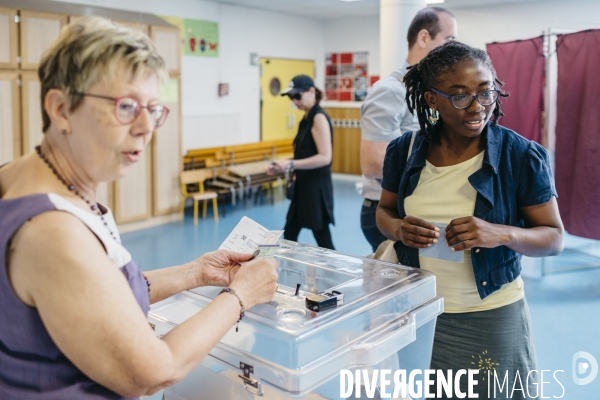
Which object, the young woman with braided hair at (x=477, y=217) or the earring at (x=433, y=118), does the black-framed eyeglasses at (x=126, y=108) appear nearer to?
the young woman with braided hair at (x=477, y=217)

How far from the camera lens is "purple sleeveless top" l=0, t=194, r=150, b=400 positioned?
38.5 inches

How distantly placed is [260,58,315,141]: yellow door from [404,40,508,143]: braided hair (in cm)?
763

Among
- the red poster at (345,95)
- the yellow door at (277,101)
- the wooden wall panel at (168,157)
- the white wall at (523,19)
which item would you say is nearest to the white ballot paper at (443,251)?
the wooden wall panel at (168,157)


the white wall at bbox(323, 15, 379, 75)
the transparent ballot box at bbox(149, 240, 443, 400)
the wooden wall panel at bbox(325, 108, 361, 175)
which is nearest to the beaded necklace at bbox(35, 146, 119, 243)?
the transparent ballot box at bbox(149, 240, 443, 400)

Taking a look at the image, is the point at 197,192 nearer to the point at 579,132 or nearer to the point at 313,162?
the point at 313,162

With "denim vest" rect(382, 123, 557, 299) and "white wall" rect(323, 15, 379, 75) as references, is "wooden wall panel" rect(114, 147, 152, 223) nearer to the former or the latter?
"white wall" rect(323, 15, 379, 75)

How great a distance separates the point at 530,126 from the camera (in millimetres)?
5293

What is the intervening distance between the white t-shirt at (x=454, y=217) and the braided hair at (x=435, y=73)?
0.15 m

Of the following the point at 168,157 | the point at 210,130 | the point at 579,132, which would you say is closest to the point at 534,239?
the point at 579,132

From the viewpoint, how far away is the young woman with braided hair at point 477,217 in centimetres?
168

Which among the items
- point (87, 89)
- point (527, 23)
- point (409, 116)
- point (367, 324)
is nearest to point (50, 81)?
point (87, 89)

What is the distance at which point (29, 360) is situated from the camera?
1.01 meters

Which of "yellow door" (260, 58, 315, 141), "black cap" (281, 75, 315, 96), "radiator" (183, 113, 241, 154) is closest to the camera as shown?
"black cap" (281, 75, 315, 96)

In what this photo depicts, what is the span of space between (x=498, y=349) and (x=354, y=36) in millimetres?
9122
